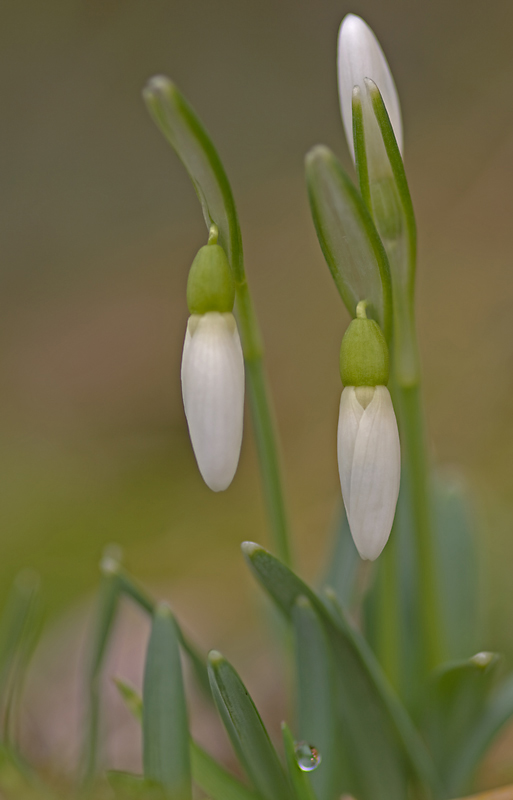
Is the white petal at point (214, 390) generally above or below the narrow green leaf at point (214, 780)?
above

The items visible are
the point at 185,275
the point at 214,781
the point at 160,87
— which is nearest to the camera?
the point at 160,87

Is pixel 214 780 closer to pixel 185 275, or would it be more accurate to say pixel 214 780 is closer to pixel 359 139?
pixel 359 139

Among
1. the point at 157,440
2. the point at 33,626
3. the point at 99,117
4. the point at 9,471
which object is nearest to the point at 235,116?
the point at 99,117

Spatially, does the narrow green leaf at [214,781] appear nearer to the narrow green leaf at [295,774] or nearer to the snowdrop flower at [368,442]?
the narrow green leaf at [295,774]

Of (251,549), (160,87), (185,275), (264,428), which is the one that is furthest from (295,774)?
(185,275)

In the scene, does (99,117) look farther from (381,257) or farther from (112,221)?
(381,257)

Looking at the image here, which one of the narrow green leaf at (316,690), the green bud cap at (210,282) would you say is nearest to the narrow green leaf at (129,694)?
the narrow green leaf at (316,690)
